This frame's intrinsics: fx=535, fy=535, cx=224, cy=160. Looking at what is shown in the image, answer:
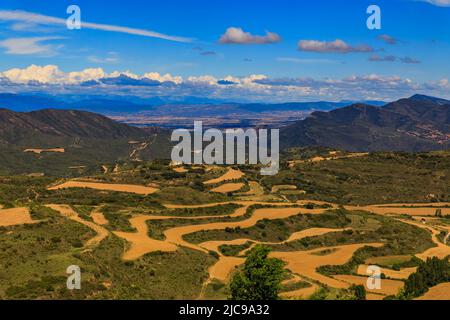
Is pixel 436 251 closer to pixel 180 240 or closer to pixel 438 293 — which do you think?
pixel 438 293

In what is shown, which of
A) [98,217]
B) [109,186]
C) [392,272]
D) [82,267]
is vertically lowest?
[392,272]

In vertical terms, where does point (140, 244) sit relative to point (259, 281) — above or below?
below

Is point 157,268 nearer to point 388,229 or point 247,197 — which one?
point 388,229

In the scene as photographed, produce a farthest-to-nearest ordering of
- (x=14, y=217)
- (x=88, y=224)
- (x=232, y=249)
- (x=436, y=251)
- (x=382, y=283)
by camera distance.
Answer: (x=436, y=251)
(x=232, y=249)
(x=88, y=224)
(x=382, y=283)
(x=14, y=217)

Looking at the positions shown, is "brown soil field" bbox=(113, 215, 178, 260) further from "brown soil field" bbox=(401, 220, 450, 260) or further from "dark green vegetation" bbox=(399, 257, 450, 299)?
"brown soil field" bbox=(401, 220, 450, 260)

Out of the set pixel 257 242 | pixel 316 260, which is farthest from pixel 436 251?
pixel 257 242
